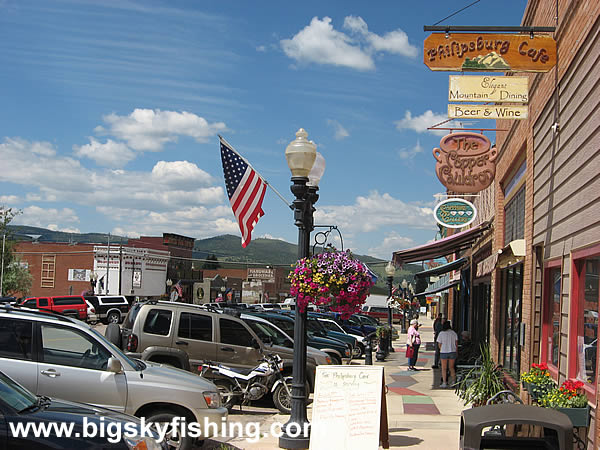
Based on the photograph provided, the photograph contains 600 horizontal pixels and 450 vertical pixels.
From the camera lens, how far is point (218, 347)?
12.7m

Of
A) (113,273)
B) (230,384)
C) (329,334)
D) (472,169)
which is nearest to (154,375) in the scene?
(230,384)

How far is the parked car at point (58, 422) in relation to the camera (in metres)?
5.07

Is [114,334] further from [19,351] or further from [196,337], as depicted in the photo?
[19,351]

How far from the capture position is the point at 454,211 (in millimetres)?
17250

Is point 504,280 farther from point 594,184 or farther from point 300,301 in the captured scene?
point 594,184

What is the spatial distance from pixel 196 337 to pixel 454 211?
317 inches

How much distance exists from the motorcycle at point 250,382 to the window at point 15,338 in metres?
3.95

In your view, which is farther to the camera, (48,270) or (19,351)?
(48,270)

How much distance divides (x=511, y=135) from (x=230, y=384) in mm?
7444

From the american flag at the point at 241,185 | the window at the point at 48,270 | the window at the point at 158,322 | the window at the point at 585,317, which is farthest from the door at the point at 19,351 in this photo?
the window at the point at 48,270

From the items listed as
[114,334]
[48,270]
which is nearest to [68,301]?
[48,270]

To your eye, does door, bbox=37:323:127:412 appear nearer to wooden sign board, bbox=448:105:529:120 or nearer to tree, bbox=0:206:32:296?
wooden sign board, bbox=448:105:529:120

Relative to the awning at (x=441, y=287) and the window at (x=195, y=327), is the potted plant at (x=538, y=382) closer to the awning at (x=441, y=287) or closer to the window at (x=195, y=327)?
the window at (x=195, y=327)

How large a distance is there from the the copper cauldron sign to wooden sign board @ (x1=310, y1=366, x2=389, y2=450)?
6.85 metres
